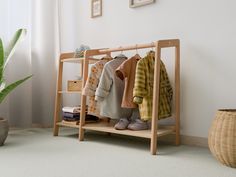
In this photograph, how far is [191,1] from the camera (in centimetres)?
215

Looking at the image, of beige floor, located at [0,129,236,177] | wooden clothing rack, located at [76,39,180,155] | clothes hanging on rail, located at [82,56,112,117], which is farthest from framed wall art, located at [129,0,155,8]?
beige floor, located at [0,129,236,177]

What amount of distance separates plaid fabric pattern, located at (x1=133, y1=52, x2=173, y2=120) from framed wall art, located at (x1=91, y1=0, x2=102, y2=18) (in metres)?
0.99

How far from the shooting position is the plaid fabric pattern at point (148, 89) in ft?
6.36

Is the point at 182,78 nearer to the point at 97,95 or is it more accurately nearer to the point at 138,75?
the point at 138,75

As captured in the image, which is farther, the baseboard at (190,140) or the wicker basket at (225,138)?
the baseboard at (190,140)

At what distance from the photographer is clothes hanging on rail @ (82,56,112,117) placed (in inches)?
87.6

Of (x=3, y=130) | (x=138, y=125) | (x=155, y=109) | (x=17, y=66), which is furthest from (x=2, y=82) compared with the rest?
(x=155, y=109)

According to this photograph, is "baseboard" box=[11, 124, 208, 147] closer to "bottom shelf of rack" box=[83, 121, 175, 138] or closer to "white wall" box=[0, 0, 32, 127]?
"bottom shelf of rack" box=[83, 121, 175, 138]

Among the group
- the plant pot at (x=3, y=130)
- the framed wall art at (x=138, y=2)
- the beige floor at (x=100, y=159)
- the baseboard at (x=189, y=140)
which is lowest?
the beige floor at (x=100, y=159)

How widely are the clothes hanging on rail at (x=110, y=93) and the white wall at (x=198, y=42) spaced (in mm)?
474

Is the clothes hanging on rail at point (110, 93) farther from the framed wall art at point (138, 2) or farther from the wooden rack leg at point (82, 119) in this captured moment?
the framed wall art at point (138, 2)

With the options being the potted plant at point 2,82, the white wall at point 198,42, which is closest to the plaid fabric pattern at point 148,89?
the white wall at point 198,42

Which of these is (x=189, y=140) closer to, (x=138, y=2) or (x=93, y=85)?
(x=93, y=85)

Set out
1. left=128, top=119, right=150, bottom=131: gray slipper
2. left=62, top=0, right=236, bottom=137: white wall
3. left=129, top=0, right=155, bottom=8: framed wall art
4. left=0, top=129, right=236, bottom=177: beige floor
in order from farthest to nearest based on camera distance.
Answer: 1. left=129, top=0, right=155, bottom=8: framed wall art
2. left=128, top=119, right=150, bottom=131: gray slipper
3. left=62, top=0, right=236, bottom=137: white wall
4. left=0, top=129, right=236, bottom=177: beige floor
